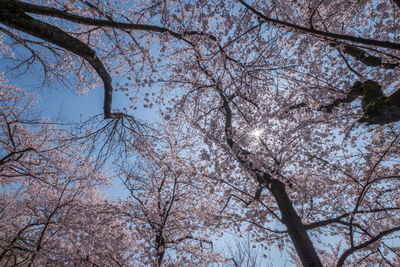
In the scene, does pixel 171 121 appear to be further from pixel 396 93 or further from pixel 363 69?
pixel 363 69

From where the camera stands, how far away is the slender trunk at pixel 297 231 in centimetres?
386

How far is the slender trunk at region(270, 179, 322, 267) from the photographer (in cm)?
386

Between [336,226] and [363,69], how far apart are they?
5.71m

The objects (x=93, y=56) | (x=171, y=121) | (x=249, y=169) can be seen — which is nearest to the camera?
(x=93, y=56)

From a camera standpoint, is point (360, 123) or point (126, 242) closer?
point (360, 123)

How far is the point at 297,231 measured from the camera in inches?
168

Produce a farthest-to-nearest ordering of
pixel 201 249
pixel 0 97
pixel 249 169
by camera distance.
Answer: pixel 201 249 → pixel 0 97 → pixel 249 169

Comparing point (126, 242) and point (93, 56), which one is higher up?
point (93, 56)

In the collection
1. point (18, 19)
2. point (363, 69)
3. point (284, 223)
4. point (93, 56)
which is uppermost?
point (363, 69)

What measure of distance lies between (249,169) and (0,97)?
10956 millimetres

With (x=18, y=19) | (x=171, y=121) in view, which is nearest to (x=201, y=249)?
(x=171, y=121)

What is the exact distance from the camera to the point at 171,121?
22.2ft

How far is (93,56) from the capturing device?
3818mm

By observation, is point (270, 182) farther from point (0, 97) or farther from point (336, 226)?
point (0, 97)
